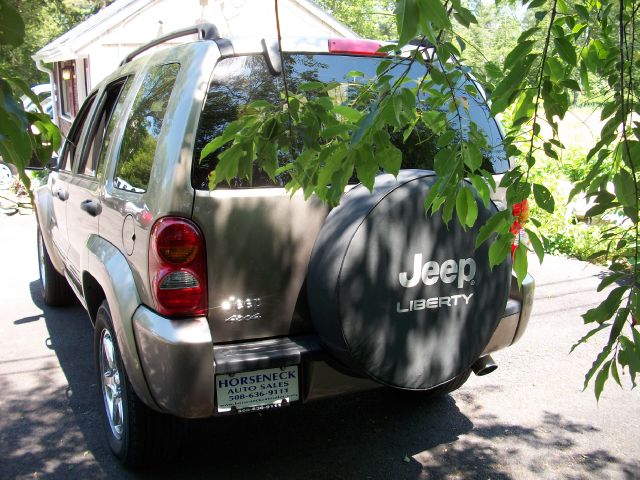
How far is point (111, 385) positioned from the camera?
144 inches

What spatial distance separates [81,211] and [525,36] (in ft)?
9.87

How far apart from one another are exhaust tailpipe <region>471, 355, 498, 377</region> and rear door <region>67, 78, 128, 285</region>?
221 centimetres

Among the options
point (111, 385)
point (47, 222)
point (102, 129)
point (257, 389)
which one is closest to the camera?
point (257, 389)

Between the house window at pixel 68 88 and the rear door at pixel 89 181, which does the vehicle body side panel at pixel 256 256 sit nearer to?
the rear door at pixel 89 181

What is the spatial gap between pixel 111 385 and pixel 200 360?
3.68 feet

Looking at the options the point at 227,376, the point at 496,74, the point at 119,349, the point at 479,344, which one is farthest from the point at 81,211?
the point at 496,74

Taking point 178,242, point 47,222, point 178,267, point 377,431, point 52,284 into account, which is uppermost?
point 178,242

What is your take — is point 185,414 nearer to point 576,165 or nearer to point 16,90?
point 16,90

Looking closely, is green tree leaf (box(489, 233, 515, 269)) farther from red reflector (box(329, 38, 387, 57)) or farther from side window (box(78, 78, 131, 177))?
side window (box(78, 78, 131, 177))

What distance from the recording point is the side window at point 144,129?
10.4 ft

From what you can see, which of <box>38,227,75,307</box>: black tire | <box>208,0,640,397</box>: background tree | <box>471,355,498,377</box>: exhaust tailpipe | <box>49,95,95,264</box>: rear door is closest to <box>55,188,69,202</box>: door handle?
<box>49,95,95,264</box>: rear door

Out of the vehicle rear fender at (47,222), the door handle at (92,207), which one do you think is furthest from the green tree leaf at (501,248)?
the vehicle rear fender at (47,222)

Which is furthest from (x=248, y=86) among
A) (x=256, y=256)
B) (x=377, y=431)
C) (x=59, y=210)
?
(x=59, y=210)

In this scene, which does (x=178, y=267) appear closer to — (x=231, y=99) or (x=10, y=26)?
(x=231, y=99)
